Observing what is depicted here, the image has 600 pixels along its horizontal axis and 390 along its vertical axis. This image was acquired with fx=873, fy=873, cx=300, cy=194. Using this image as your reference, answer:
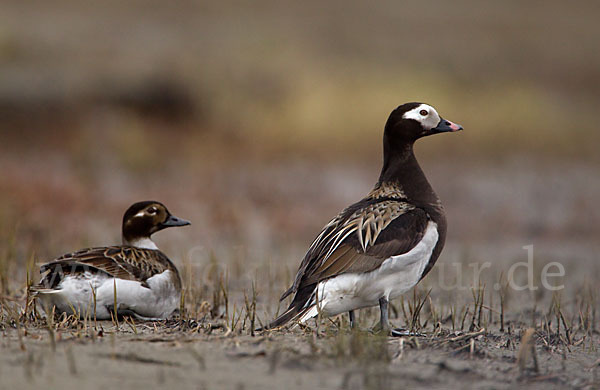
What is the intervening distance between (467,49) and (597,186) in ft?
26.6

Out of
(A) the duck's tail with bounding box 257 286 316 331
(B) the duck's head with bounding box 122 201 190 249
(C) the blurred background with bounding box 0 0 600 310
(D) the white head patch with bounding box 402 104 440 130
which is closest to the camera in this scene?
(A) the duck's tail with bounding box 257 286 316 331

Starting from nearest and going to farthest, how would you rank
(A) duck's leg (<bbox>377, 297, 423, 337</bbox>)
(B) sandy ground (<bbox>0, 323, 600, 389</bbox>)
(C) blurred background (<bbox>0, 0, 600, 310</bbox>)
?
(B) sandy ground (<bbox>0, 323, 600, 389</bbox>), (A) duck's leg (<bbox>377, 297, 423, 337</bbox>), (C) blurred background (<bbox>0, 0, 600, 310</bbox>)

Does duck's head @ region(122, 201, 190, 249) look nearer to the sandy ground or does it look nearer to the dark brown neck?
the dark brown neck

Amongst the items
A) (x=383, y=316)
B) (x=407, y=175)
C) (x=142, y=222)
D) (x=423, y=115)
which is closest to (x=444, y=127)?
(x=423, y=115)

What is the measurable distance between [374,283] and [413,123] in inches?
57.8

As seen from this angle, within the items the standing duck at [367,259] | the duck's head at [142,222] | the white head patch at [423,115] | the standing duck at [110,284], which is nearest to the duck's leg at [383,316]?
the standing duck at [367,259]

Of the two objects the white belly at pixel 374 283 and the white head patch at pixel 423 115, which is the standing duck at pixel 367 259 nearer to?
the white belly at pixel 374 283

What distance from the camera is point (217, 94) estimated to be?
17875 millimetres

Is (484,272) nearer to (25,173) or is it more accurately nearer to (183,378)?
(183,378)

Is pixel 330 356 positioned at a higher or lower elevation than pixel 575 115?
lower

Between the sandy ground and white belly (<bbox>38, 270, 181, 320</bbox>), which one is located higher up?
white belly (<bbox>38, 270, 181, 320</bbox>)

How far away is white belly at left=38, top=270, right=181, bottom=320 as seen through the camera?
6.09 m

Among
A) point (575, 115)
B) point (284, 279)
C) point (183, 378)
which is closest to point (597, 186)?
point (575, 115)

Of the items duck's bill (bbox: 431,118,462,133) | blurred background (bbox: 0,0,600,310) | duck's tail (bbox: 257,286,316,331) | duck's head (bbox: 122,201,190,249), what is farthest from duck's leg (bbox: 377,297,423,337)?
blurred background (bbox: 0,0,600,310)
